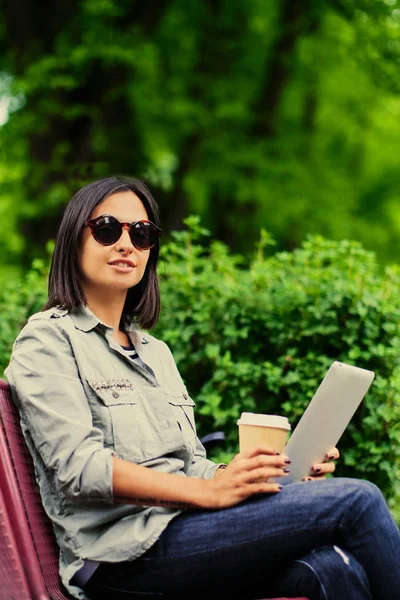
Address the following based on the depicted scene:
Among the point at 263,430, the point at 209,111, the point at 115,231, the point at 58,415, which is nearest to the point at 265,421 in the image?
the point at 263,430

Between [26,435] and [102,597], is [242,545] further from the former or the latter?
[26,435]

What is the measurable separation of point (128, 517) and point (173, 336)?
2.17 meters

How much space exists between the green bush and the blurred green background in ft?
12.7

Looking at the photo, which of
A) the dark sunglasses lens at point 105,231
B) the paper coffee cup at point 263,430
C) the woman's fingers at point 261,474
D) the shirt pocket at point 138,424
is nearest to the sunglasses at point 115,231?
the dark sunglasses lens at point 105,231

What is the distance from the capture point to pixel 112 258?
269 cm

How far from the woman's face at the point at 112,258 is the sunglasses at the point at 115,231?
15mm

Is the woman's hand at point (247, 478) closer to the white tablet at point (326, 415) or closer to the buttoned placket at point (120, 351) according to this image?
the white tablet at point (326, 415)

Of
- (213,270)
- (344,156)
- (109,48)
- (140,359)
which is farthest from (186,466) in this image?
(344,156)

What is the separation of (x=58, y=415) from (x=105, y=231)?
24.9 inches

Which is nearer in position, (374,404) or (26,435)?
(26,435)

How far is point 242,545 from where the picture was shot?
227cm

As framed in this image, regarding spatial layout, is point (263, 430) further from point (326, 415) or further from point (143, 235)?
point (143, 235)

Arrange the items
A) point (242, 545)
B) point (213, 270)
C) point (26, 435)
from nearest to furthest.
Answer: point (242, 545), point (26, 435), point (213, 270)

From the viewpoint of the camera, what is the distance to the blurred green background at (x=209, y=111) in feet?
30.9
